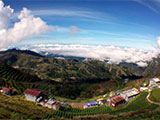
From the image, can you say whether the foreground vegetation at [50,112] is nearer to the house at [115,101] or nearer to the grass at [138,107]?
the grass at [138,107]

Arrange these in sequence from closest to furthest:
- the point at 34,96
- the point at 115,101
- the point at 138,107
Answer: the point at 138,107, the point at 115,101, the point at 34,96

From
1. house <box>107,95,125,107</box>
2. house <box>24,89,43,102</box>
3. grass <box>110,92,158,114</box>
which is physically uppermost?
→ grass <box>110,92,158,114</box>

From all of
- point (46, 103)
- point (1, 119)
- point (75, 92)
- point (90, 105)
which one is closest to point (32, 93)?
point (46, 103)

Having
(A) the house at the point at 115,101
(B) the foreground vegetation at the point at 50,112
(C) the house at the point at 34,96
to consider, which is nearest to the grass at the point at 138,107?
(B) the foreground vegetation at the point at 50,112

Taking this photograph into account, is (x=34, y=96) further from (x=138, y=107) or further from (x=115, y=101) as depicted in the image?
(x=138, y=107)

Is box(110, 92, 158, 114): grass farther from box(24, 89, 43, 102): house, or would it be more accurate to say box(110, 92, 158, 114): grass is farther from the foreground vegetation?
box(24, 89, 43, 102): house

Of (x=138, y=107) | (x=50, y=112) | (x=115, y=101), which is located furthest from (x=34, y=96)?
(x=138, y=107)

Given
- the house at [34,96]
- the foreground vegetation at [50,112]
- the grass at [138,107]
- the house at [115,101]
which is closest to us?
the foreground vegetation at [50,112]

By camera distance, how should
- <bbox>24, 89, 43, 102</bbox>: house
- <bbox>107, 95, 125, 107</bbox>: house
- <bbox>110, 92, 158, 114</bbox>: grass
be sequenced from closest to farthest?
<bbox>110, 92, 158, 114</bbox>: grass
<bbox>107, 95, 125, 107</bbox>: house
<bbox>24, 89, 43, 102</bbox>: house

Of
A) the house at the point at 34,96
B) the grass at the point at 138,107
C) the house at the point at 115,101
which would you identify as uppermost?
the grass at the point at 138,107

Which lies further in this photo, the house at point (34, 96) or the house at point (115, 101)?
the house at point (34, 96)

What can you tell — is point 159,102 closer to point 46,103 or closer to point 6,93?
point 46,103

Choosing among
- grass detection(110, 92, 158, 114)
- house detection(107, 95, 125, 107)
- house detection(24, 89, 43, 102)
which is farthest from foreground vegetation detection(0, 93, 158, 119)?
house detection(24, 89, 43, 102)
